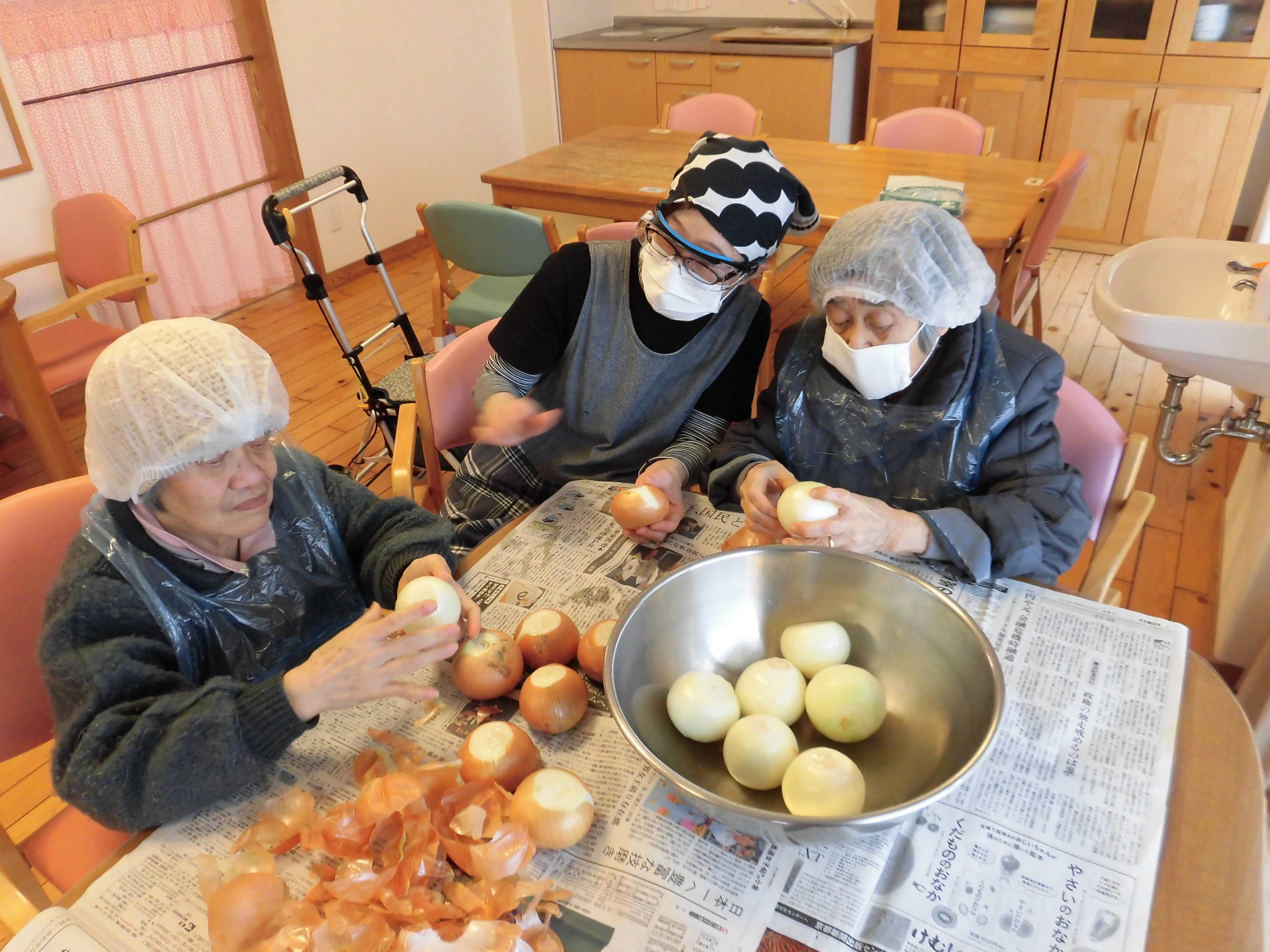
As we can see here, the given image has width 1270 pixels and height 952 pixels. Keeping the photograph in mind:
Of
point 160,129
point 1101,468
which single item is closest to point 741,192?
point 1101,468

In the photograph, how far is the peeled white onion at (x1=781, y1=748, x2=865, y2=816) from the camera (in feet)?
2.45

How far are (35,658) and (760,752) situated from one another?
89cm

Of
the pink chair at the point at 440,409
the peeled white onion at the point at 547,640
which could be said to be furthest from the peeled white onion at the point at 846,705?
the pink chair at the point at 440,409

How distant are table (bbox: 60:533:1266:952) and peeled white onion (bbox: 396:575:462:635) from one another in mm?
335

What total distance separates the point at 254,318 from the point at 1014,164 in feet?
10.8

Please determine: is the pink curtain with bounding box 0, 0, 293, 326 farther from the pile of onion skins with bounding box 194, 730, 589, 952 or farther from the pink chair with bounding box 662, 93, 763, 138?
the pile of onion skins with bounding box 194, 730, 589, 952

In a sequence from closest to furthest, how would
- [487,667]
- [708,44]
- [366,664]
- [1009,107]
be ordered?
[366,664] < [487,667] < [1009,107] < [708,44]

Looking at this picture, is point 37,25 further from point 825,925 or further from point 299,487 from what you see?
point 825,925

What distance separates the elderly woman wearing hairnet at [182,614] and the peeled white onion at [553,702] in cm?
11

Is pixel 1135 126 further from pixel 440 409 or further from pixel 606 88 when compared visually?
pixel 440 409

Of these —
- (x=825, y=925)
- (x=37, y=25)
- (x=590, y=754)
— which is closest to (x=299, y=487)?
(x=590, y=754)

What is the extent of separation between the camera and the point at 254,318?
3910 mm

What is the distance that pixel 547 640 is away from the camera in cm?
97

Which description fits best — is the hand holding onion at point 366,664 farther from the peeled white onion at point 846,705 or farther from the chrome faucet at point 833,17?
the chrome faucet at point 833,17
